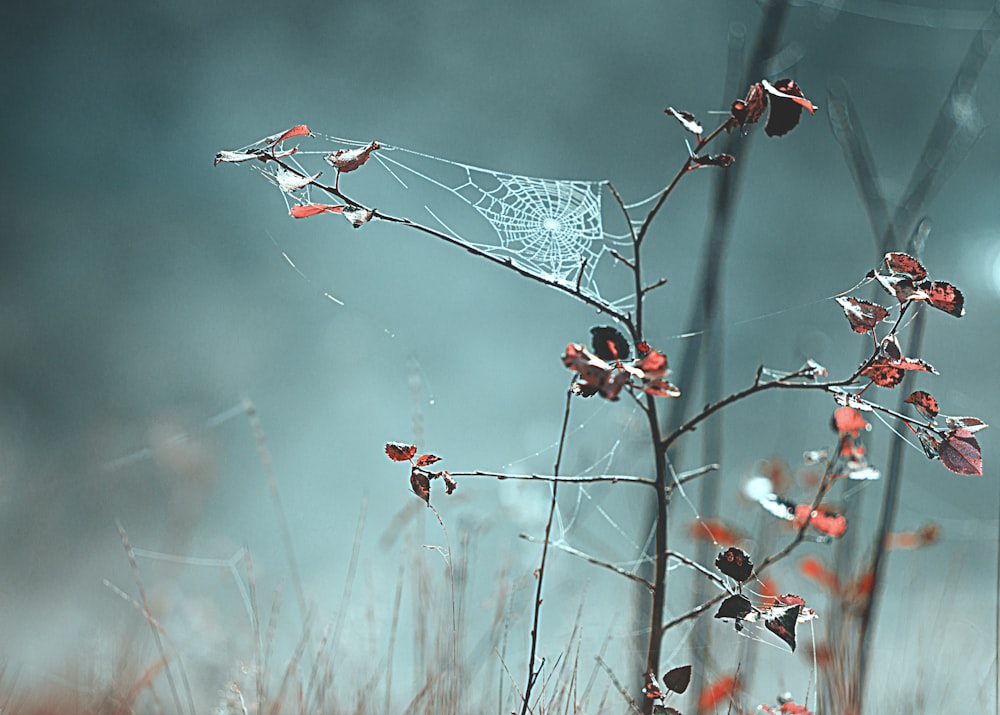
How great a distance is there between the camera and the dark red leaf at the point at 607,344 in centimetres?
41

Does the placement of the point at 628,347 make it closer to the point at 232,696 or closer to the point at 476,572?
the point at 232,696

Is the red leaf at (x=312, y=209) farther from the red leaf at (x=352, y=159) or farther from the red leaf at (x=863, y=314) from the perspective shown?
the red leaf at (x=863, y=314)

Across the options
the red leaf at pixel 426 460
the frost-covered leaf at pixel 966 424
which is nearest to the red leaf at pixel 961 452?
the frost-covered leaf at pixel 966 424

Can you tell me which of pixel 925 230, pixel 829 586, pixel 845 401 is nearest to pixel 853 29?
pixel 925 230

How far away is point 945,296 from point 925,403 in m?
0.07

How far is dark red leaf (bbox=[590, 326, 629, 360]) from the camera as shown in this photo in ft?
1.35

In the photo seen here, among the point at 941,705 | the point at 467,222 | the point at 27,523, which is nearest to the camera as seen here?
the point at 941,705

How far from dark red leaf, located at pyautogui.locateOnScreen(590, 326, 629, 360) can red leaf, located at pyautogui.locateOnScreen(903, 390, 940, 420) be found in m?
0.17

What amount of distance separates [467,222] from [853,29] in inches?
33.5

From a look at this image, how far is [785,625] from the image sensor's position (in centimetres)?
39

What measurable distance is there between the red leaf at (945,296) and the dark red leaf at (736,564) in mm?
166

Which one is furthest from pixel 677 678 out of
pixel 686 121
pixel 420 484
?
pixel 686 121

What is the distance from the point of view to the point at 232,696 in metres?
0.68

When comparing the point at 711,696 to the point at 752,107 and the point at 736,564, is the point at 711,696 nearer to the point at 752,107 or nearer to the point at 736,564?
the point at 736,564
